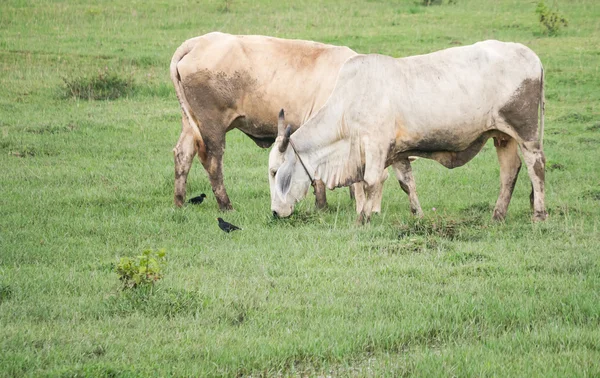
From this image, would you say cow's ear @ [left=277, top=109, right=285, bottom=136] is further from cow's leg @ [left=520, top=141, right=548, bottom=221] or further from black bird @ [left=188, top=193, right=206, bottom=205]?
cow's leg @ [left=520, top=141, right=548, bottom=221]

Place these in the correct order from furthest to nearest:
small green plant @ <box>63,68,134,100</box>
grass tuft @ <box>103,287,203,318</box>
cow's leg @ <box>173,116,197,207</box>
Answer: small green plant @ <box>63,68,134,100</box>
cow's leg @ <box>173,116,197,207</box>
grass tuft @ <box>103,287,203,318</box>

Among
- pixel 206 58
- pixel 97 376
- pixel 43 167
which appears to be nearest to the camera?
pixel 97 376

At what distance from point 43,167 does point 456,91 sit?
5.63 metres

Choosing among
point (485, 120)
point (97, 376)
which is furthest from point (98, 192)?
point (97, 376)

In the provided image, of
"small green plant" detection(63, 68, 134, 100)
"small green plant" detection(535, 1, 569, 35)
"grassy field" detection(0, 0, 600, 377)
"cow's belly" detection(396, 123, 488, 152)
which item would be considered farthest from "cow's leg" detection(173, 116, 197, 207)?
"small green plant" detection(535, 1, 569, 35)

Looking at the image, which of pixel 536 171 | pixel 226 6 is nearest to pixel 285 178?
pixel 536 171

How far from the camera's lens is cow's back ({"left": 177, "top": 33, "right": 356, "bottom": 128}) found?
31.9 feet

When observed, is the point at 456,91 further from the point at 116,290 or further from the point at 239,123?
the point at 116,290

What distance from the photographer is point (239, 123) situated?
32.9 feet

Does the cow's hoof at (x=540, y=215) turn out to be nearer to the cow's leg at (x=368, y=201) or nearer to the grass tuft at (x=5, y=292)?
the cow's leg at (x=368, y=201)

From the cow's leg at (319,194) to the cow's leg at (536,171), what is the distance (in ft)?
7.30

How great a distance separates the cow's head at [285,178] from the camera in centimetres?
883

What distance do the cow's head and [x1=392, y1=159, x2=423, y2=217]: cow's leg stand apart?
1093 millimetres

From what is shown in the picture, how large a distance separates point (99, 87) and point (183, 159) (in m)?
6.19
